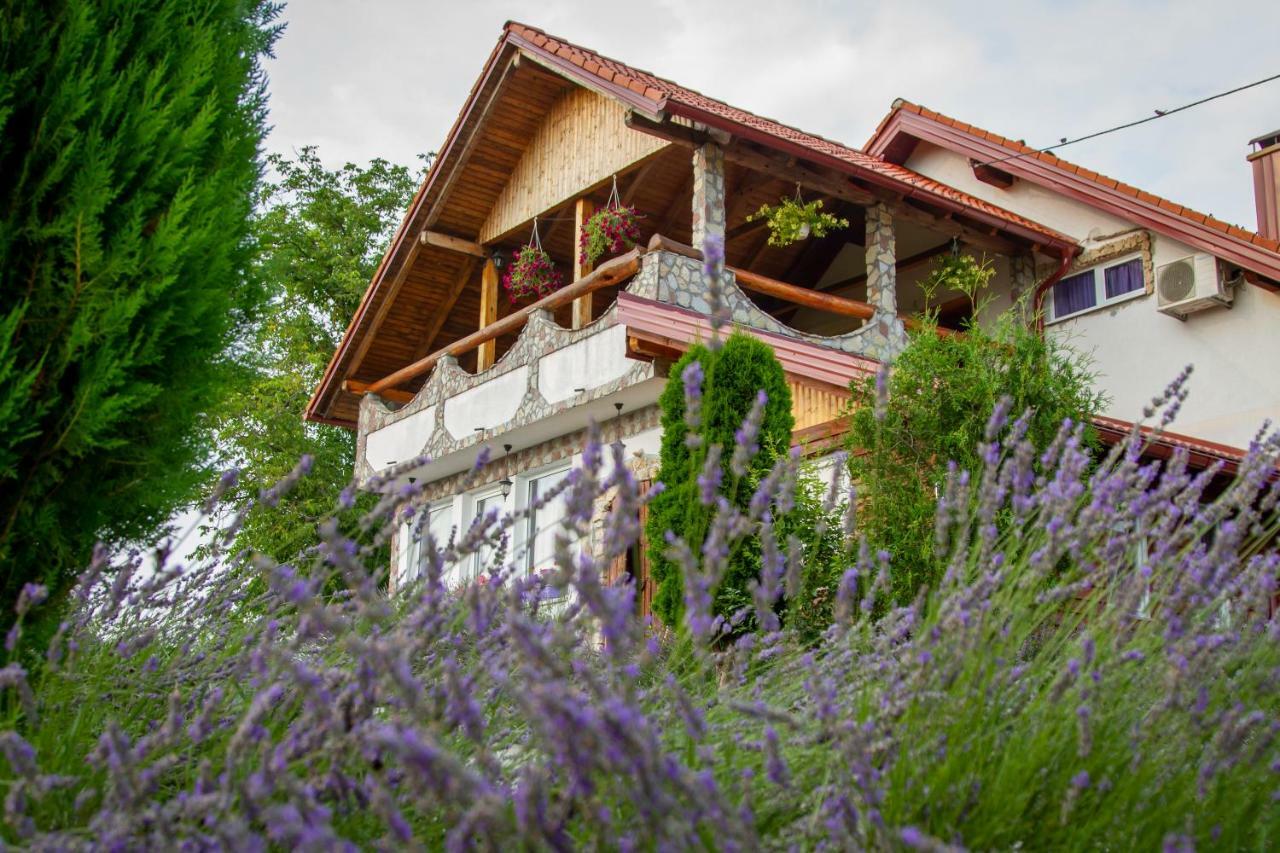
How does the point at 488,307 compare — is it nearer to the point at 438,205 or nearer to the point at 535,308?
the point at 438,205

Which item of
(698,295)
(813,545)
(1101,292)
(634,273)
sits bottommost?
(813,545)

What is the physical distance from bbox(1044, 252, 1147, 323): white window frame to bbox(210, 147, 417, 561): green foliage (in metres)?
12.3

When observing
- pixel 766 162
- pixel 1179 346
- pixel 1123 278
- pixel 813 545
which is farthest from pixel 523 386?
pixel 1179 346

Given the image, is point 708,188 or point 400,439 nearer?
point 708,188

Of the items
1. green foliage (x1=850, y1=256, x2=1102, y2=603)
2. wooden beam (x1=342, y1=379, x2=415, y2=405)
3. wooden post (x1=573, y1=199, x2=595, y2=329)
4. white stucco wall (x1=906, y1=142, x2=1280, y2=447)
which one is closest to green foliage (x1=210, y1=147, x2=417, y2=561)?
wooden beam (x1=342, y1=379, x2=415, y2=405)

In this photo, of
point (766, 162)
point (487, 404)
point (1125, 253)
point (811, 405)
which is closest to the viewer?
point (811, 405)

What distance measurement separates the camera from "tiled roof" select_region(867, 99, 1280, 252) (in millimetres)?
12375

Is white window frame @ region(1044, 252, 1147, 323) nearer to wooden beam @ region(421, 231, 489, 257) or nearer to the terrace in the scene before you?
the terrace

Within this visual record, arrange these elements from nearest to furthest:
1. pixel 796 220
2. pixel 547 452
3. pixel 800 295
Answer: pixel 800 295 < pixel 796 220 < pixel 547 452

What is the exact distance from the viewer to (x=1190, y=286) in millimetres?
12922

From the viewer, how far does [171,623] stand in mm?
3410

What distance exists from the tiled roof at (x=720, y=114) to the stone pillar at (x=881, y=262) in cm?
48

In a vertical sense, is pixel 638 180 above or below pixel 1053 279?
above

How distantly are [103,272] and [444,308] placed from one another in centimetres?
1462
